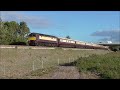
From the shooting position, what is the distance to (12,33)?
93.2 meters

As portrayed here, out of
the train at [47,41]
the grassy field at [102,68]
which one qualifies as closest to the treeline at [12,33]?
the train at [47,41]

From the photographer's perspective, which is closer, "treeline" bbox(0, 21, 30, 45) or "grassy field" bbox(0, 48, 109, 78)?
"grassy field" bbox(0, 48, 109, 78)

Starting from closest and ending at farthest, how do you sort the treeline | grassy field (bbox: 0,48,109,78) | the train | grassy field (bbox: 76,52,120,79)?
grassy field (bbox: 76,52,120,79), grassy field (bbox: 0,48,109,78), the train, the treeline

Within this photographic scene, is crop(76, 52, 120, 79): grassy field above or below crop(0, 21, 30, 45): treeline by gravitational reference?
below

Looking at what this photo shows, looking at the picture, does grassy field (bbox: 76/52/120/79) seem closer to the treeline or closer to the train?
the train

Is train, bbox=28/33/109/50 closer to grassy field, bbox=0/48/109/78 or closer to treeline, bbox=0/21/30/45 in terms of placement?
grassy field, bbox=0/48/109/78

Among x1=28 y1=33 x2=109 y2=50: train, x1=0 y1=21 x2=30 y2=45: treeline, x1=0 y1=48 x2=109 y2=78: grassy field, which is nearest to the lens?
x1=0 y1=48 x2=109 y2=78: grassy field

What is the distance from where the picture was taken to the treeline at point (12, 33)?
239 feet

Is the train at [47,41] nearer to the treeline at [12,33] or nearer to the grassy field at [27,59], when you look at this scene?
the grassy field at [27,59]

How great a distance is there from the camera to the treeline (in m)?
72.8

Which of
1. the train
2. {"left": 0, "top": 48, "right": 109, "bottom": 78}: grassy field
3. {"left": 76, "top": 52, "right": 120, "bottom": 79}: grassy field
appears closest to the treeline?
the train

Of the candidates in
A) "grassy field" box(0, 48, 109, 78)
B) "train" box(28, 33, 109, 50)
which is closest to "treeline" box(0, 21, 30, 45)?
"train" box(28, 33, 109, 50)

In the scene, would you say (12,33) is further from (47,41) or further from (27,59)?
(27,59)
